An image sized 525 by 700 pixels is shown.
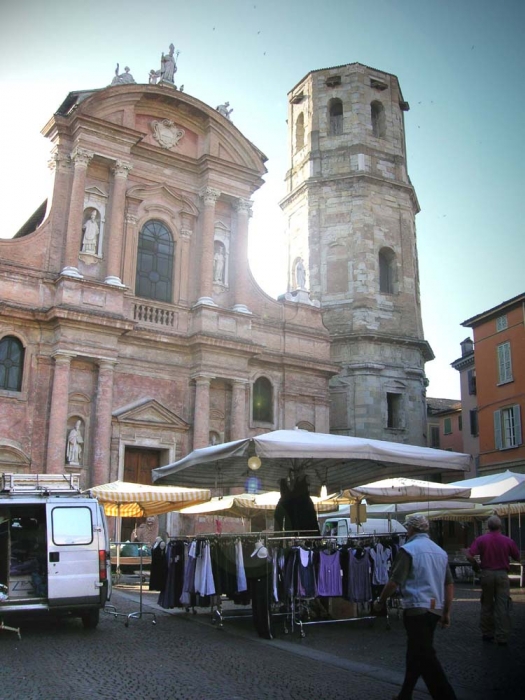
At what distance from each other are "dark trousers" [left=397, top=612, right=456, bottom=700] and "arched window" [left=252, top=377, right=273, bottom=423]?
19.5 meters

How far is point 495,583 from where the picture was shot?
33.5ft

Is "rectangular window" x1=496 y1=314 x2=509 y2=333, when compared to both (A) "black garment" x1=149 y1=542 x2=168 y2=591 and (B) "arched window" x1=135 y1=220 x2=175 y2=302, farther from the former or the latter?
(A) "black garment" x1=149 y1=542 x2=168 y2=591

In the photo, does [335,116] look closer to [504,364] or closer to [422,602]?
[504,364]

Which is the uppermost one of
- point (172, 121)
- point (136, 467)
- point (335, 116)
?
point (335, 116)

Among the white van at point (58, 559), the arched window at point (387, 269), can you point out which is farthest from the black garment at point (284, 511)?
the arched window at point (387, 269)

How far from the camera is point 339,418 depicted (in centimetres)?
2934

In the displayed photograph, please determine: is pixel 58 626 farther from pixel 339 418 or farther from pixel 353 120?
pixel 353 120

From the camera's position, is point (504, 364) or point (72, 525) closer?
point (72, 525)

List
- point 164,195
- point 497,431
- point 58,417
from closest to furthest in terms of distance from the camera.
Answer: point 58,417
point 164,195
point 497,431

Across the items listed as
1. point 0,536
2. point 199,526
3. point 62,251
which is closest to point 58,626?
point 0,536

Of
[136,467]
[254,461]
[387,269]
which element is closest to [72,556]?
[254,461]

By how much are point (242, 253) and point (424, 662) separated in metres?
21.3

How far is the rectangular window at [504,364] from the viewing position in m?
29.8

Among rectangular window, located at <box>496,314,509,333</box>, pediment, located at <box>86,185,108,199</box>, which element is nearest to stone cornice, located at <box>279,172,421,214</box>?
rectangular window, located at <box>496,314,509,333</box>
